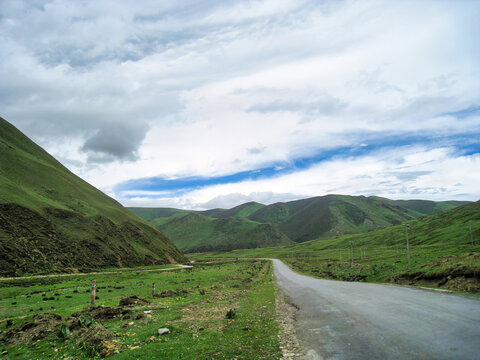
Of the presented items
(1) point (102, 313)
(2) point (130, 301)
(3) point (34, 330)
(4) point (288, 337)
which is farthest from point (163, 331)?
(2) point (130, 301)

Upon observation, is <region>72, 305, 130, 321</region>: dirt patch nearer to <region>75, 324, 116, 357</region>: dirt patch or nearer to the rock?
<region>75, 324, 116, 357</region>: dirt patch

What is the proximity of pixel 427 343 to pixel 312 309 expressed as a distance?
1009 centimetres

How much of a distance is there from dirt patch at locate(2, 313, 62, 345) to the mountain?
53.7 meters

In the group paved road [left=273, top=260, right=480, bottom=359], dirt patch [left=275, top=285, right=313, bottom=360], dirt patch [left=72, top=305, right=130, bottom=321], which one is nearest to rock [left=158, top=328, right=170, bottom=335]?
dirt patch [left=275, top=285, right=313, bottom=360]

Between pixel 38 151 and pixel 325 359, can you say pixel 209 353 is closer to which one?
pixel 325 359

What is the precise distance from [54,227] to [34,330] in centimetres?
7799

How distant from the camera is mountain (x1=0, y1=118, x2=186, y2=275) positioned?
65.1m

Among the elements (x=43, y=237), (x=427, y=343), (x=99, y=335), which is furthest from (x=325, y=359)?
(x=43, y=237)

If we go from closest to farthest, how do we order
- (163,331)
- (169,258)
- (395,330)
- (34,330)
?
1. (395,330)
2. (163,331)
3. (34,330)
4. (169,258)

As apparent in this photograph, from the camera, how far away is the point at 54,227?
7900 cm

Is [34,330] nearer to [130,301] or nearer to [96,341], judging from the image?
[96,341]

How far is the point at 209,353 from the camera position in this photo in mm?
10508

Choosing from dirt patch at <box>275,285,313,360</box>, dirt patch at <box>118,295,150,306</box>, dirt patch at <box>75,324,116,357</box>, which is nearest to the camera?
dirt patch at <box>275,285,313,360</box>

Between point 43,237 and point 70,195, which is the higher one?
point 70,195
